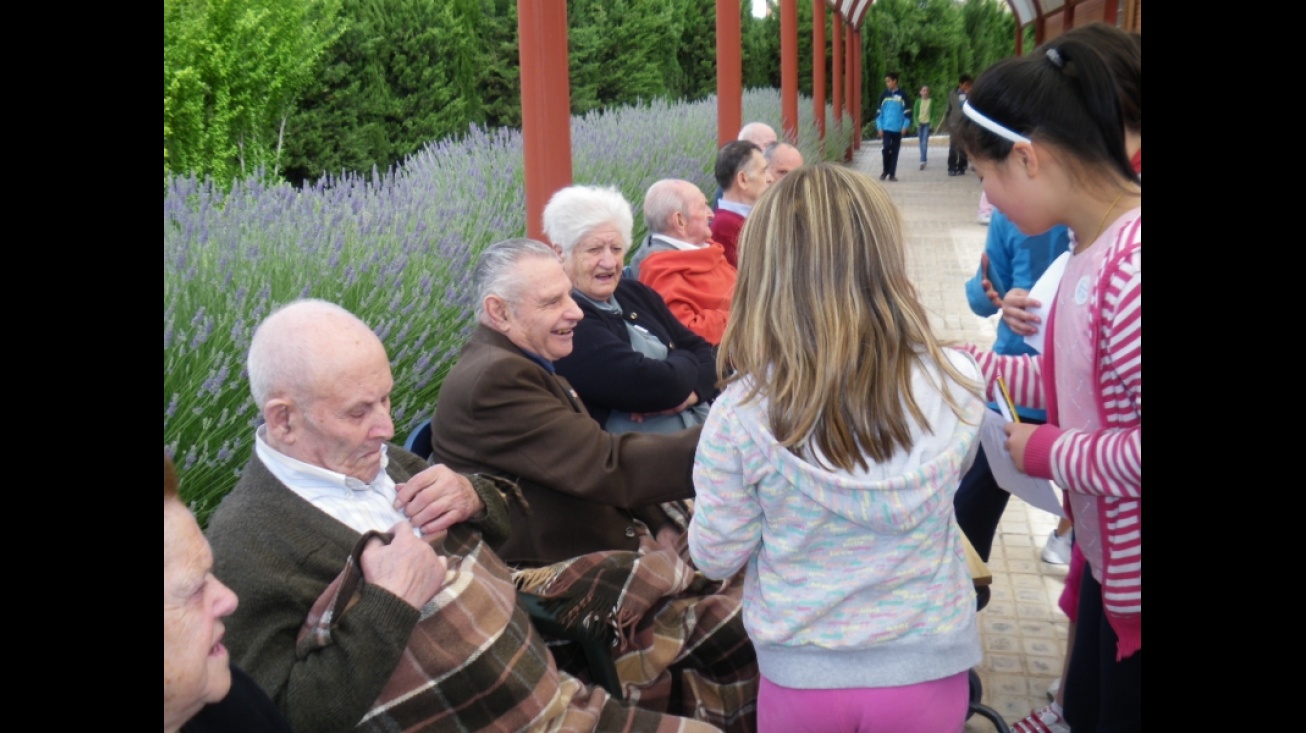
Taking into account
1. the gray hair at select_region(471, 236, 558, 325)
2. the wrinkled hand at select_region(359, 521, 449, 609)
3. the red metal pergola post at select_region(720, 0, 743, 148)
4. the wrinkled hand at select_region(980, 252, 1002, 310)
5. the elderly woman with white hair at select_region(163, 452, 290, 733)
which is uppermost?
the red metal pergola post at select_region(720, 0, 743, 148)

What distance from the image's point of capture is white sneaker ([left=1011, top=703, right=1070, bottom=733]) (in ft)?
9.60

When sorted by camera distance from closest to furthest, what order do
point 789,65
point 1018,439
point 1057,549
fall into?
point 1018,439 → point 1057,549 → point 789,65

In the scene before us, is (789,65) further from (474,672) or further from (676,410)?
(474,672)

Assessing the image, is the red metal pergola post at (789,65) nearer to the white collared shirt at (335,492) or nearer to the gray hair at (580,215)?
the gray hair at (580,215)

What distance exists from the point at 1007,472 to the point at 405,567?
115 centimetres

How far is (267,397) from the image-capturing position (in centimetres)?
212

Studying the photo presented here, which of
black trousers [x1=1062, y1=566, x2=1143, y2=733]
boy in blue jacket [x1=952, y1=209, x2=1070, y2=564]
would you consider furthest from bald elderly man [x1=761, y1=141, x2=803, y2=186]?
black trousers [x1=1062, y1=566, x2=1143, y2=733]

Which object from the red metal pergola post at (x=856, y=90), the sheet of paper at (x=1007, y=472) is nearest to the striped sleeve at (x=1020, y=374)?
the sheet of paper at (x=1007, y=472)

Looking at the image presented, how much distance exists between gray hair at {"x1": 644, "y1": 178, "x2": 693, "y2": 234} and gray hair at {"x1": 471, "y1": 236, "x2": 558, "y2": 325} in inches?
65.6

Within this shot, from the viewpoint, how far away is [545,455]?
2594mm

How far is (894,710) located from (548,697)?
611 mm

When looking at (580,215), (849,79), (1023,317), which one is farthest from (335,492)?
(849,79)

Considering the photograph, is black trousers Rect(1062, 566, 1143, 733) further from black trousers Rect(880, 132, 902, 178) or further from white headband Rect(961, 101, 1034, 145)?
black trousers Rect(880, 132, 902, 178)

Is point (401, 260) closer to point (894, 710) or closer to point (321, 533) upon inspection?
point (321, 533)
